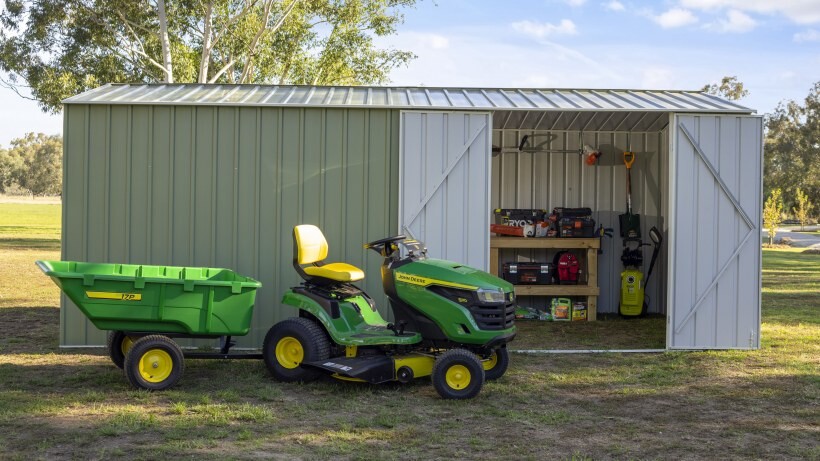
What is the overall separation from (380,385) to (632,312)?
563cm

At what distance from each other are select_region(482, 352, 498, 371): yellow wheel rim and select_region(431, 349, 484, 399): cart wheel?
556 millimetres

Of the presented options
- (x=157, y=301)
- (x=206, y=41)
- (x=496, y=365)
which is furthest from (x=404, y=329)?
(x=206, y=41)

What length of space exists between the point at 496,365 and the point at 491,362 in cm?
6

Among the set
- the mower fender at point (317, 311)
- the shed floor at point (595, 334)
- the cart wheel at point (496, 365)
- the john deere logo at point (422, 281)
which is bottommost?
the shed floor at point (595, 334)

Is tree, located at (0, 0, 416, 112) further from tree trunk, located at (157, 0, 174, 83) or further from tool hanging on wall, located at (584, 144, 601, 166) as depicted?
tool hanging on wall, located at (584, 144, 601, 166)

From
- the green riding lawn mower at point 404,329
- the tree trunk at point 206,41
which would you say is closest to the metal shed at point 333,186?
the green riding lawn mower at point 404,329

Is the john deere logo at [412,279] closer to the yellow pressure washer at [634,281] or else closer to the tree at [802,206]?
the yellow pressure washer at [634,281]

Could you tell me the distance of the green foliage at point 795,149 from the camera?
150 feet

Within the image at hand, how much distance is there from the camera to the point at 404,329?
6828 millimetres

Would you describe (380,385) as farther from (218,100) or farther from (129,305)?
(218,100)

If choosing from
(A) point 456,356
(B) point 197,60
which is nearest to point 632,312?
(A) point 456,356

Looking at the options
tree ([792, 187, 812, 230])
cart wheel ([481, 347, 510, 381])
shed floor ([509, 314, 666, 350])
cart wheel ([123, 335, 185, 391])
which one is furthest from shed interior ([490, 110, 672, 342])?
tree ([792, 187, 812, 230])

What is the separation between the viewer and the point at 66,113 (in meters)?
8.45

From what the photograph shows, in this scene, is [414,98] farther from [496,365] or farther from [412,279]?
[496,365]
